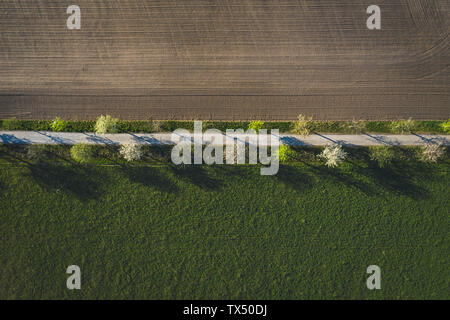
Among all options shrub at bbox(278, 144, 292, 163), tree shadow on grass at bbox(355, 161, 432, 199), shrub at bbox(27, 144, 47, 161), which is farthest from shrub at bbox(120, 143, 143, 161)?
tree shadow on grass at bbox(355, 161, 432, 199)

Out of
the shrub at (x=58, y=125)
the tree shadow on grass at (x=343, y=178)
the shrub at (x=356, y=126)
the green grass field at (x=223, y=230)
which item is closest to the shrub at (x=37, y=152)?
the green grass field at (x=223, y=230)

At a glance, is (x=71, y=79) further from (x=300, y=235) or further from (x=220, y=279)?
(x=300, y=235)

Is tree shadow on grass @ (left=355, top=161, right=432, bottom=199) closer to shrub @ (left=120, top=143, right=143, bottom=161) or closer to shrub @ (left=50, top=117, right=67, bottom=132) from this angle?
shrub @ (left=120, top=143, right=143, bottom=161)

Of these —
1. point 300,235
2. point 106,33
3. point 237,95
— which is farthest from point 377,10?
point 106,33

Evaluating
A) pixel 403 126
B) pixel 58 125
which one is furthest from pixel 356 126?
pixel 58 125

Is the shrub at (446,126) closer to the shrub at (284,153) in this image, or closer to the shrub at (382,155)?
the shrub at (382,155)

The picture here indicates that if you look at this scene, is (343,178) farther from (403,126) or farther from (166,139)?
(166,139)
